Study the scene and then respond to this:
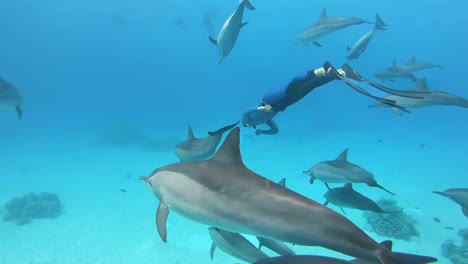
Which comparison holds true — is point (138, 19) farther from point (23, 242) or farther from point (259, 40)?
point (23, 242)

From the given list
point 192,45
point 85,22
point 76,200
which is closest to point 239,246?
point 76,200

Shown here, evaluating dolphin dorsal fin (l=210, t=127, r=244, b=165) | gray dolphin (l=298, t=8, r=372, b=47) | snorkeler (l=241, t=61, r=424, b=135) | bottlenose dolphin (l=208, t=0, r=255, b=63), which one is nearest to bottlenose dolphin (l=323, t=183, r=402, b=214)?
snorkeler (l=241, t=61, r=424, b=135)

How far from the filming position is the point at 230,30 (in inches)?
227

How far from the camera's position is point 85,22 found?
67.9 meters

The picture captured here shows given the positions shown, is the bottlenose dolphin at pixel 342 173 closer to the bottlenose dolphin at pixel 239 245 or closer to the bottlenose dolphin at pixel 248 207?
the bottlenose dolphin at pixel 239 245

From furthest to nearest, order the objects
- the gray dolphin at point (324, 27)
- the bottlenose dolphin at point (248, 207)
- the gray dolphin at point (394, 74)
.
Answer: the gray dolphin at point (394, 74), the gray dolphin at point (324, 27), the bottlenose dolphin at point (248, 207)

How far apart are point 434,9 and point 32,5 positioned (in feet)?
196

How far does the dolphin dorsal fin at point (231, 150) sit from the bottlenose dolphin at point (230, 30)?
2.92 m

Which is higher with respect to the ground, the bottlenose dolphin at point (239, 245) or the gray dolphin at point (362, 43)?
the gray dolphin at point (362, 43)

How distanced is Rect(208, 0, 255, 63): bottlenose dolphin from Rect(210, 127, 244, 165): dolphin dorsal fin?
2916 millimetres

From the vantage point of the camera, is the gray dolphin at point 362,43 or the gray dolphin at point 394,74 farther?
the gray dolphin at point 394,74

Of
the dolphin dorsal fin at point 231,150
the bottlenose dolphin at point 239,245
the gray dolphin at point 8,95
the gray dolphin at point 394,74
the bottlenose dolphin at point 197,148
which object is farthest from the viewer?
the gray dolphin at point 394,74

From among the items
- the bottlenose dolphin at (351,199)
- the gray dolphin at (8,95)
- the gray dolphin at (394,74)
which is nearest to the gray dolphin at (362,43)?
the gray dolphin at (394,74)

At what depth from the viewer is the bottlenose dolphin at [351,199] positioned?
5691 millimetres
